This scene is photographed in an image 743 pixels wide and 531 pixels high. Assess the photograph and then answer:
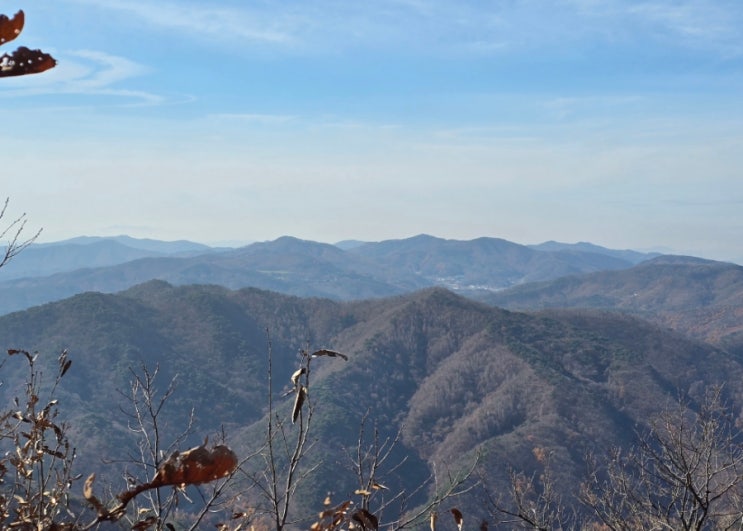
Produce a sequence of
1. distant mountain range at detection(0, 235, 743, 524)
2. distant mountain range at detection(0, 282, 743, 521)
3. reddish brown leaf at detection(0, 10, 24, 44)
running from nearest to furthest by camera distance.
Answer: reddish brown leaf at detection(0, 10, 24, 44) → distant mountain range at detection(0, 282, 743, 521) → distant mountain range at detection(0, 235, 743, 524)

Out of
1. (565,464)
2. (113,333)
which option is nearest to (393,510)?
(565,464)

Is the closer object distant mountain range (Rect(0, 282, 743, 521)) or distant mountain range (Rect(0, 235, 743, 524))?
distant mountain range (Rect(0, 282, 743, 521))

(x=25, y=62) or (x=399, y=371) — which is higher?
(x=25, y=62)

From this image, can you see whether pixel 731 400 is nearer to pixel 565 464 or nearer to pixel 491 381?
pixel 491 381

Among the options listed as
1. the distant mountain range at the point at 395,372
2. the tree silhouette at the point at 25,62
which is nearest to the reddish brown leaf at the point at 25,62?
the tree silhouette at the point at 25,62

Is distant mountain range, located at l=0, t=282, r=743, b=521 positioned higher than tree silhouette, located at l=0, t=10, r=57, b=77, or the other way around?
tree silhouette, located at l=0, t=10, r=57, b=77

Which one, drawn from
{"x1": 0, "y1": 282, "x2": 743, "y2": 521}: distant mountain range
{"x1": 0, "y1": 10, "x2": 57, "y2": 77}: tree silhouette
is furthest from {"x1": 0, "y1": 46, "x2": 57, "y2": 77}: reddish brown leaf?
{"x1": 0, "y1": 282, "x2": 743, "y2": 521}: distant mountain range

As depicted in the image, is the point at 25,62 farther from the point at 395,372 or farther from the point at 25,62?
the point at 395,372

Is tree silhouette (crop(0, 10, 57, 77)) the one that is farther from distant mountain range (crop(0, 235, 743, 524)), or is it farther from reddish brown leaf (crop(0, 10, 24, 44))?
distant mountain range (crop(0, 235, 743, 524))

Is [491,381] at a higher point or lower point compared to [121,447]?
higher

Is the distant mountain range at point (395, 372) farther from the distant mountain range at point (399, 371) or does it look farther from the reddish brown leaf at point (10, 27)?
the reddish brown leaf at point (10, 27)

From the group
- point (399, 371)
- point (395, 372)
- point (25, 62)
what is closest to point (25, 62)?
point (25, 62)
